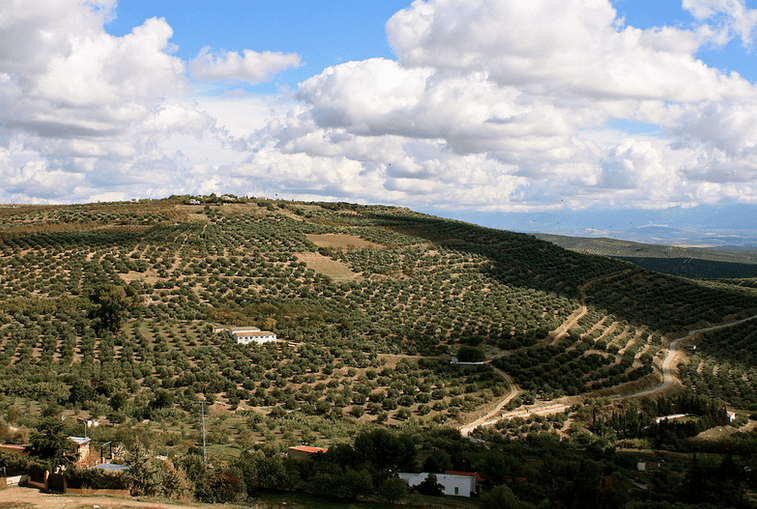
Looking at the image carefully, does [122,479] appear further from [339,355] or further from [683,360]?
[683,360]

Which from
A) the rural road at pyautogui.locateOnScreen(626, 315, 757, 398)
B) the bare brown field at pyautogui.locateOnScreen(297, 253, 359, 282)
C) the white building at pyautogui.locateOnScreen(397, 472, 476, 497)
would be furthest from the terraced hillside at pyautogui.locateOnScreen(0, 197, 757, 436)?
the white building at pyautogui.locateOnScreen(397, 472, 476, 497)

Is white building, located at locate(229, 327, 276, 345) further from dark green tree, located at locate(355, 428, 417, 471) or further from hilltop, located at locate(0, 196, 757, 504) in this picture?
dark green tree, located at locate(355, 428, 417, 471)

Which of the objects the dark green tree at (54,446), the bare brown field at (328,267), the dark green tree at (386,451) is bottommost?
the dark green tree at (386,451)

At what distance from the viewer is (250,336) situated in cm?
3781

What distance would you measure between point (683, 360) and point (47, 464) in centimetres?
4652

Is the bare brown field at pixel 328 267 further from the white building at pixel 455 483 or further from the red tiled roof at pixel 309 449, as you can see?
the white building at pixel 455 483

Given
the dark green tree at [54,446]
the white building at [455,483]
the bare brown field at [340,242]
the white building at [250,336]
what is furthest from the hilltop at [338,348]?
the dark green tree at [54,446]

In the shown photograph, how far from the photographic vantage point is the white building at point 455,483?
2238 centimetres

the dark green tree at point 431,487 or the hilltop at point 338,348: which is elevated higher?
the hilltop at point 338,348

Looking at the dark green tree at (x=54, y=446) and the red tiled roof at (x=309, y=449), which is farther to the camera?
the red tiled roof at (x=309, y=449)

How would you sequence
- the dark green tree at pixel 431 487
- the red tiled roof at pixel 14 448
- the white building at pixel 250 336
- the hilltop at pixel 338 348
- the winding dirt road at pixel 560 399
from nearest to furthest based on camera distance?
1. the red tiled roof at pixel 14 448
2. the dark green tree at pixel 431 487
3. the hilltop at pixel 338 348
4. the winding dirt road at pixel 560 399
5. the white building at pixel 250 336

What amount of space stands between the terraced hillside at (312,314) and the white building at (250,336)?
0.66 metres

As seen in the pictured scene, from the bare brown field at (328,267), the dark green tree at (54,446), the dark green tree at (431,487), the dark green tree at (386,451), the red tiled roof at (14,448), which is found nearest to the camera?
the dark green tree at (54,446)

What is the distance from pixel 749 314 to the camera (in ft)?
199
